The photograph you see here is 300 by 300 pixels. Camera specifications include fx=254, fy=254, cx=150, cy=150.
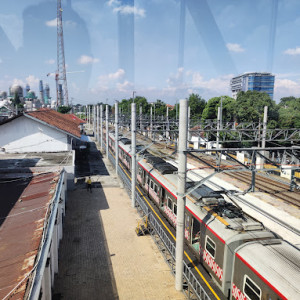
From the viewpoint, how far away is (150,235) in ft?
50.3

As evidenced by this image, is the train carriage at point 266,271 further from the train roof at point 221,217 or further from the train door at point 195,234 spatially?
the train door at point 195,234

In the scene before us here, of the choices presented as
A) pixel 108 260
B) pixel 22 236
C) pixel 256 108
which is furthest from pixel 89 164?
pixel 22 236

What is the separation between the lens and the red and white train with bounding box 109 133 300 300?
22.3ft

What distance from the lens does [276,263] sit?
23.4 ft

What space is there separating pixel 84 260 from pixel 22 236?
4.56 metres

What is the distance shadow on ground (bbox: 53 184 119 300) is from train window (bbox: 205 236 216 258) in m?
4.12

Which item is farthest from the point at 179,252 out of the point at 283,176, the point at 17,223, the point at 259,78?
the point at 259,78

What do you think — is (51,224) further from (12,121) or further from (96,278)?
(12,121)

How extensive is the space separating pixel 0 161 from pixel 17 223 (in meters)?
15.0

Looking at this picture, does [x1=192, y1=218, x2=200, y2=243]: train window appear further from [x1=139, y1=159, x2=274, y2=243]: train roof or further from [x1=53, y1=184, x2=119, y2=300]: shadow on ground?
[x1=53, y1=184, x2=119, y2=300]: shadow on ground

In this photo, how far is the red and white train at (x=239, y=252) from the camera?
22.3ft

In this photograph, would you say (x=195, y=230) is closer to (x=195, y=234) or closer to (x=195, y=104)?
(x=195, y=234)

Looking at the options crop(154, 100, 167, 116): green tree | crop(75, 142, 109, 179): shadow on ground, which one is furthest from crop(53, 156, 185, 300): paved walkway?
crop(154, 100, 167, 116): green tree

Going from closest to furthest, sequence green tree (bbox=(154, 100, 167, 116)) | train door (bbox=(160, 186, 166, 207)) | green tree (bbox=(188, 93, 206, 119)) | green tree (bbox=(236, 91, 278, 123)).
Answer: train door (bbox=(160, 186, 166, 207)), green tree (bbox=(236, 91, 278, 123)), green tree (bbox=(188, 93, 206, 119)), green tree (bbox=(154, 100, 167, 116))
